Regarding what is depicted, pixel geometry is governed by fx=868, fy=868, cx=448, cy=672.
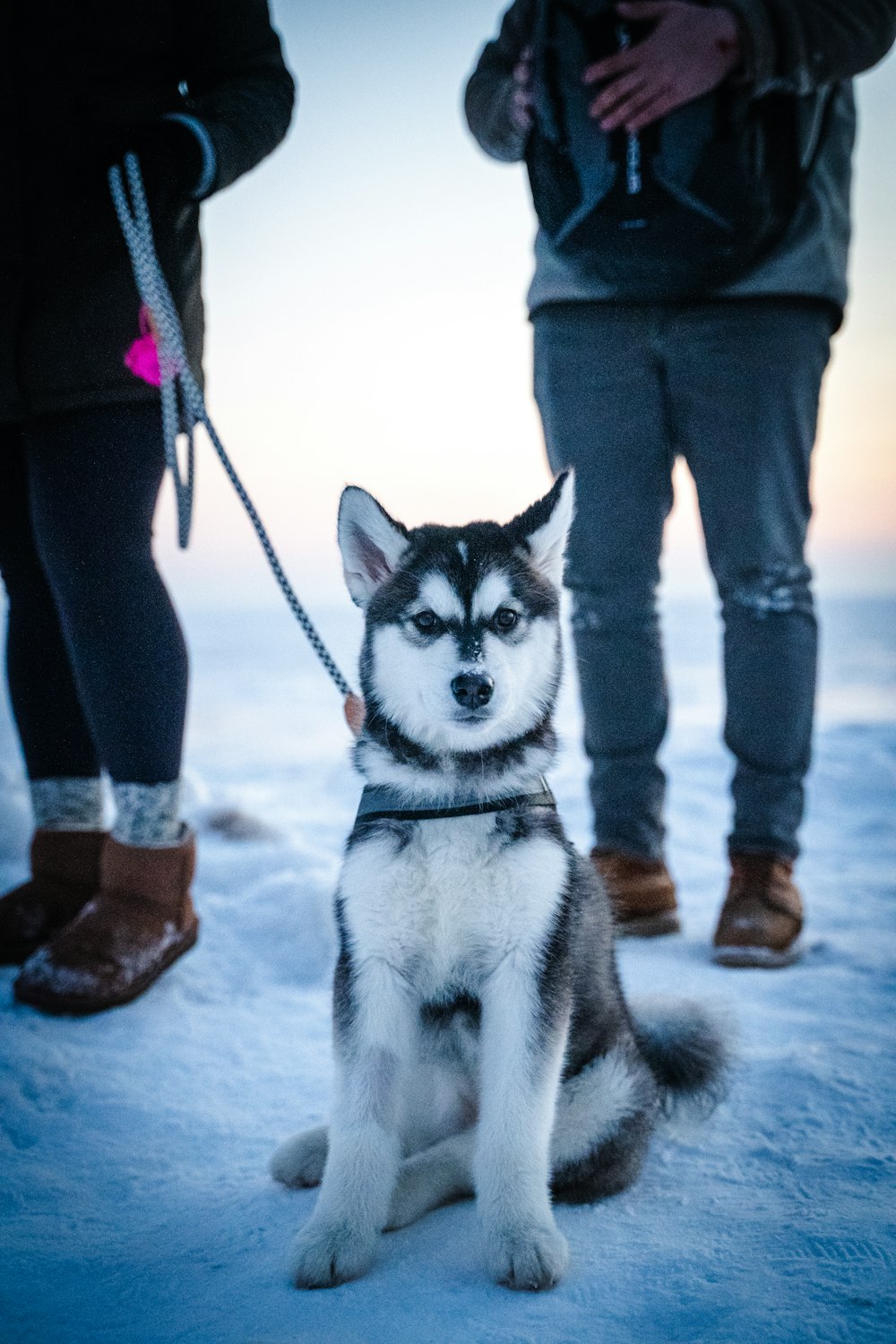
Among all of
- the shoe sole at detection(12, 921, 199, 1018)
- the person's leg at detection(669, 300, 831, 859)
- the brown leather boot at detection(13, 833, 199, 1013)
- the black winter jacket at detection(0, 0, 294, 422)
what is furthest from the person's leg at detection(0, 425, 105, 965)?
the person's leg at detection(669, 300, 831, 859)

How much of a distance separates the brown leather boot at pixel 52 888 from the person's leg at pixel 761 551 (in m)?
1.74

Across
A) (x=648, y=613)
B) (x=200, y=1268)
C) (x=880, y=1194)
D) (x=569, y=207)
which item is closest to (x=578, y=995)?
(x=880, y=1194)

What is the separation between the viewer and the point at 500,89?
8.26 ft

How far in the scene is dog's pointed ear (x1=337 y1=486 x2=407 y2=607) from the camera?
5.28 ft

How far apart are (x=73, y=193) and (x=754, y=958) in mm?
2587

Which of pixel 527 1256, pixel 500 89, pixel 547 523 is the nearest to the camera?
pixel 527 1256

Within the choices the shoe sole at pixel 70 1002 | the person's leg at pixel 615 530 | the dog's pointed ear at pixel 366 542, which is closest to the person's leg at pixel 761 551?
the person's leg at pixel 615 530

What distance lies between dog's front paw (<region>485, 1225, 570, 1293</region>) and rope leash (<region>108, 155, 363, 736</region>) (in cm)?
115

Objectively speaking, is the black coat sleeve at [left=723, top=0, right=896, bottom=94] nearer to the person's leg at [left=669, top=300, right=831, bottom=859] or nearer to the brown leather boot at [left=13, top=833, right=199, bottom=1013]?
the person's leg at [left=669, top=300, right=831, bottom=859]

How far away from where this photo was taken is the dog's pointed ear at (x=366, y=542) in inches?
63.4

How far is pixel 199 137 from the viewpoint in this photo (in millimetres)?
2055

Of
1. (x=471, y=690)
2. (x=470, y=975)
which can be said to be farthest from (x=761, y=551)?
(x=470, y=975)

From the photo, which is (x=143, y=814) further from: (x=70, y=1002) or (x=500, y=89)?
(x=500, y=89)

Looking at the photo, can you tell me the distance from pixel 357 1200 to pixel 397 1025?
24cm
